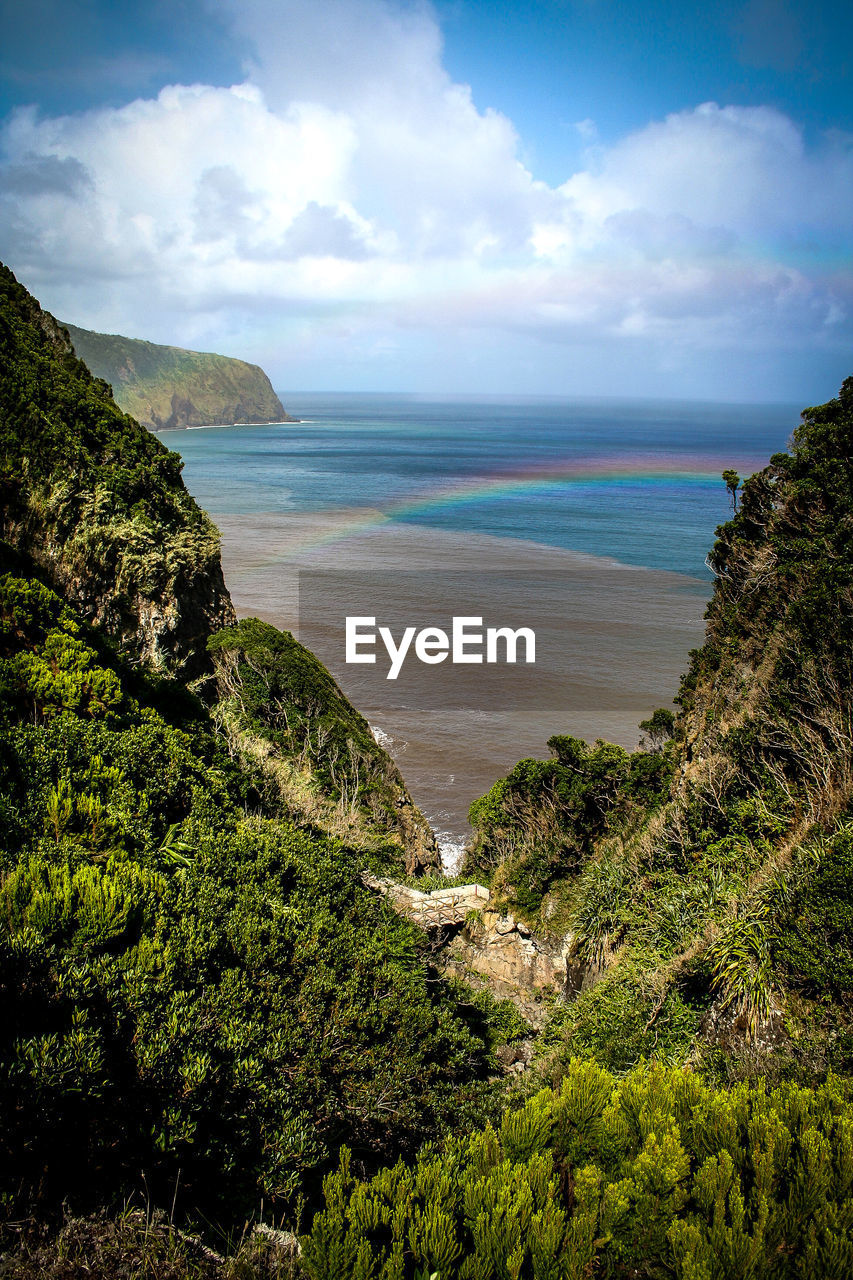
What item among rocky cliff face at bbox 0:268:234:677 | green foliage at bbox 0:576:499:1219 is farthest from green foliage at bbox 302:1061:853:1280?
rocky cliff face at bbox 0:268:234:677

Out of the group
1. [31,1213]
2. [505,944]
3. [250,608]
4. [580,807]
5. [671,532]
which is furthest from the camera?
[671,532]

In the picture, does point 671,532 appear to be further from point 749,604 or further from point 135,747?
point 135,747

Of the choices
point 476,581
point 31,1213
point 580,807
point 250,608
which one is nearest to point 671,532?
point 476,581

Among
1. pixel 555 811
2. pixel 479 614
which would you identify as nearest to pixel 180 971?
pixel 555 811

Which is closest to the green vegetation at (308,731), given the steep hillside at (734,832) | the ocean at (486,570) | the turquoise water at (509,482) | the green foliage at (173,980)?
the steep hillside at (734,832)

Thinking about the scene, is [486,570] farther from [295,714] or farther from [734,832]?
[734,832]
